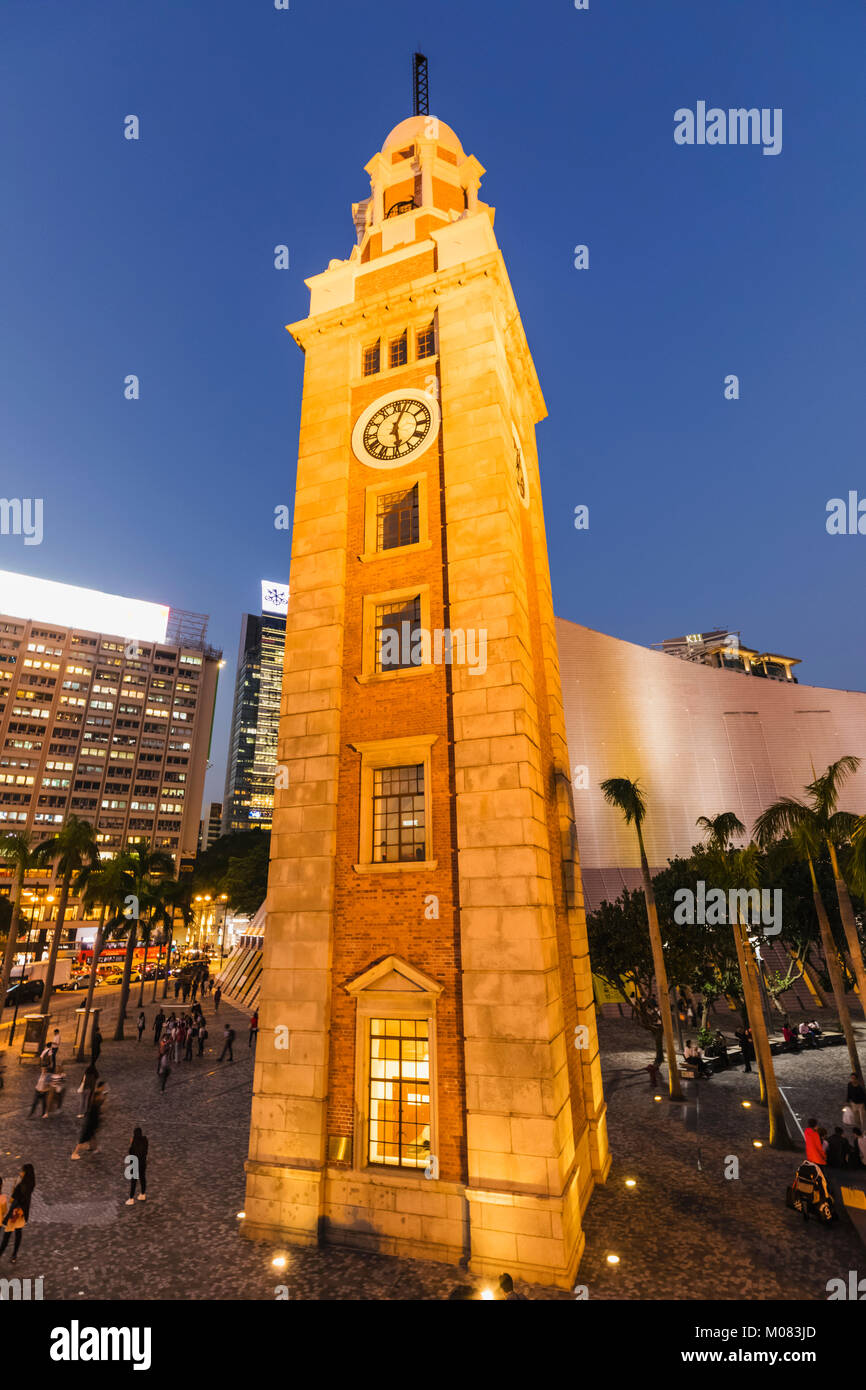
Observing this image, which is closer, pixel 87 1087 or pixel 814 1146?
pixel 814 1146

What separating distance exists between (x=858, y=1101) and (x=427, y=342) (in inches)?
948

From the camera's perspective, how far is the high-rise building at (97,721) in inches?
4879

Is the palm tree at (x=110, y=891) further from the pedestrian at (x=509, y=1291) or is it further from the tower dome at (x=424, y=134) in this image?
the tower dome at (x=424, y=134)

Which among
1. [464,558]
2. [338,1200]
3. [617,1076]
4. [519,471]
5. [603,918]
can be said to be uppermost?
[519,471]

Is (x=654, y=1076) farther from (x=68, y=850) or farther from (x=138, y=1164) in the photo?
(x=68, y=850)

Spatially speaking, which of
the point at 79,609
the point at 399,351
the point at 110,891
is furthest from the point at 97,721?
the point at 399,351

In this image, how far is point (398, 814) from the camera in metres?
14.2

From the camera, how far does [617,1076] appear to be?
86.5 feet

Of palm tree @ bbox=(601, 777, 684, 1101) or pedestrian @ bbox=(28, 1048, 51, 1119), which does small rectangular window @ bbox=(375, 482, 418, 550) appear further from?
pedestrian @ bbox=(28, 1048, 51, 1119)

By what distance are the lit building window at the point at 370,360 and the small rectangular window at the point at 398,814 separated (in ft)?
38.2

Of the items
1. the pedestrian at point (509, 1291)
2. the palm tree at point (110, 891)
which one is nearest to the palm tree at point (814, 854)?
the pedestrian at point (509, 1291)

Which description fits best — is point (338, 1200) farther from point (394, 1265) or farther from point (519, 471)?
point (519, 471)

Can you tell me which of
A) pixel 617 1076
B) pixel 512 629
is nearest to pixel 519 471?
pixel 512 629
